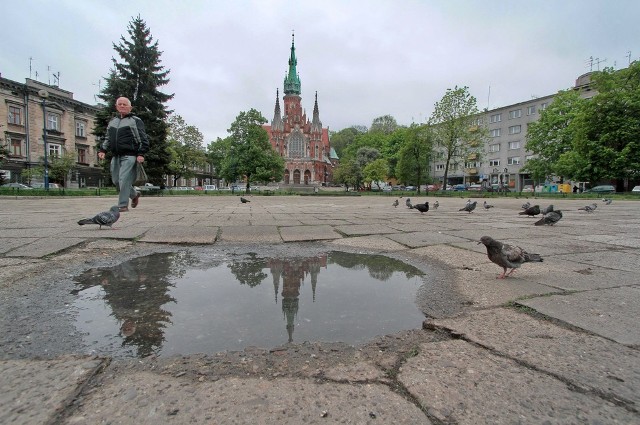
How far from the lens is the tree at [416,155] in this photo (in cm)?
4003

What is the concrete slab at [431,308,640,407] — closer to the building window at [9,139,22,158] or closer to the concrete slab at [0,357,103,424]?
the concrete slab at [0,357,103,424]

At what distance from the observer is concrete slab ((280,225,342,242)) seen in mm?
4730

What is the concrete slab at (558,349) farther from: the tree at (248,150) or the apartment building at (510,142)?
the apartment building at (510,142)

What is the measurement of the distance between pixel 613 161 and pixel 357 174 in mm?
29628

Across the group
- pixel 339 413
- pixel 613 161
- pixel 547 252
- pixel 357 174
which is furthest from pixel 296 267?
pixel 357 174

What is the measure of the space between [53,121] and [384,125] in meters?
64.9

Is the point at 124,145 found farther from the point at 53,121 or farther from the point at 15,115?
the point at 53,121

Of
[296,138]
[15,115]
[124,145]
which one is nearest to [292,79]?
[296,138]

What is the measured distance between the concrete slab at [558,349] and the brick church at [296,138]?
75.4 metres

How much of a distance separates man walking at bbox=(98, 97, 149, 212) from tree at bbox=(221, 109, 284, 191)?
3214 centimetres

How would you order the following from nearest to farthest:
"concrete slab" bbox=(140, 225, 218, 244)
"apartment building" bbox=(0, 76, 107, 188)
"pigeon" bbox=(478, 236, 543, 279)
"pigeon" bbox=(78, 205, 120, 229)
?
"pigeon" bbox=(478, 236, 543, 279), "concrete slab" bbox=(140, 225, 218, 244), "pigeon" bbox=(78, 205, 120, 229), "apartment building" bbox=(0, 76, 107, 188)

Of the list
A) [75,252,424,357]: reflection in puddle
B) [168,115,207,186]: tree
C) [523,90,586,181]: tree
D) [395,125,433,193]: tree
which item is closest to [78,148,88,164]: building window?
[168,115,207,186]: tree

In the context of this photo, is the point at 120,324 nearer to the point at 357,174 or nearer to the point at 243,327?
the point at 243,327

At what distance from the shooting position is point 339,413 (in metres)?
1.09
